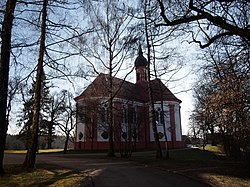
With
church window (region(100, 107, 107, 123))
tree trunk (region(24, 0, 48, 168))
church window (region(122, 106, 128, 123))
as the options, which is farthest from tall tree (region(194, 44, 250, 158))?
church window (region(100, 107, 107, 123))

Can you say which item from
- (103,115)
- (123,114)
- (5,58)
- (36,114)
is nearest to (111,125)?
(123,114)

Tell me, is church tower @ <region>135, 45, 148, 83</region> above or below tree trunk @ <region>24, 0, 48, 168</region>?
above

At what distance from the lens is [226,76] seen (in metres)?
10.2

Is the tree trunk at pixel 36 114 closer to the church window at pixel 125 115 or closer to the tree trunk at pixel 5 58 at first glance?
the tree trunk at pixel 5 58

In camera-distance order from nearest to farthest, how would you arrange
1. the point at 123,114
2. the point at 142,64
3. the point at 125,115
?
the point at 125,115 → the point at 123,114 → the point at 142,64

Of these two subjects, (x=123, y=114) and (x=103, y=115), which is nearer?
(x=123, y=114)

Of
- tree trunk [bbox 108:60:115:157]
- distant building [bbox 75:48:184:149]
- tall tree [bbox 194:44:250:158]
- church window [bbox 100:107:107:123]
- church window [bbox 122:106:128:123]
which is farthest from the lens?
church window [bbox 100:107:107:123]

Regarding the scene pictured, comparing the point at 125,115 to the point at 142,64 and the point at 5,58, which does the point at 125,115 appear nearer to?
the point at 5,58

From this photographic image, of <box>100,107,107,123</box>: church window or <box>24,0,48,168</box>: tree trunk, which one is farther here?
<box>100,107,107,123</box>: church window

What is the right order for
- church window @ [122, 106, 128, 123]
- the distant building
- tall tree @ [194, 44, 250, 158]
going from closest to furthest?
tall tree @ [194, 44, 250, 158]
the distant building
church window @ [122, 106, 128, 123]

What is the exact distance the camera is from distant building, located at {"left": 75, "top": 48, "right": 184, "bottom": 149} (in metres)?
23.7

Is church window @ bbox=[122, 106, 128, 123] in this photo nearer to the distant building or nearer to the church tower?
the distant building

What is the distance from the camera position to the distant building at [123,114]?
77.6ft

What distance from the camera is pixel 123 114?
81.2 ft
